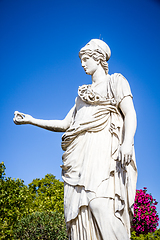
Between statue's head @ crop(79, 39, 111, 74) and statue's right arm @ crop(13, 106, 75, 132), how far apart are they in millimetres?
978

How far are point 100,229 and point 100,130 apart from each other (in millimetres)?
1266

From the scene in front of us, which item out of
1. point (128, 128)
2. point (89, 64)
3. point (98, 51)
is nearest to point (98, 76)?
point (89, 64)

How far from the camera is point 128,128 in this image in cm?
417

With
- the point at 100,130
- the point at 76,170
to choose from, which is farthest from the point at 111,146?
the point at 76,170

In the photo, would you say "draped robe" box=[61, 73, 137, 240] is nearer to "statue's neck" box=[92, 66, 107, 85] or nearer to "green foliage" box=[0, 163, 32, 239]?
"statue's neck" box=[92, 66, 107, 85]

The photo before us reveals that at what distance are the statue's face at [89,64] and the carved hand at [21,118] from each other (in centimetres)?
112

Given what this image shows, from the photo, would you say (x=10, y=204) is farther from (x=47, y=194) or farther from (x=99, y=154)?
(x=99, y=154)

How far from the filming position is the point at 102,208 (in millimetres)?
3766

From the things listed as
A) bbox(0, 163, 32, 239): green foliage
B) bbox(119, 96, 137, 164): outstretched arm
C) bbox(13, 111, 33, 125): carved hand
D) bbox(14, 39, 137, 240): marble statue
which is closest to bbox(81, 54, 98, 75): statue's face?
bbox(14, 39, 137, 240): marble statue

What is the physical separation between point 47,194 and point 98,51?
26644 millimetres

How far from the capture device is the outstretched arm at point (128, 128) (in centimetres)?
396

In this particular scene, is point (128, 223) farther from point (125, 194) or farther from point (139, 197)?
point (139, 197)

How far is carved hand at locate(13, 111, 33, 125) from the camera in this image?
484 centimetres

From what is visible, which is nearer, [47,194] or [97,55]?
[97,55]
